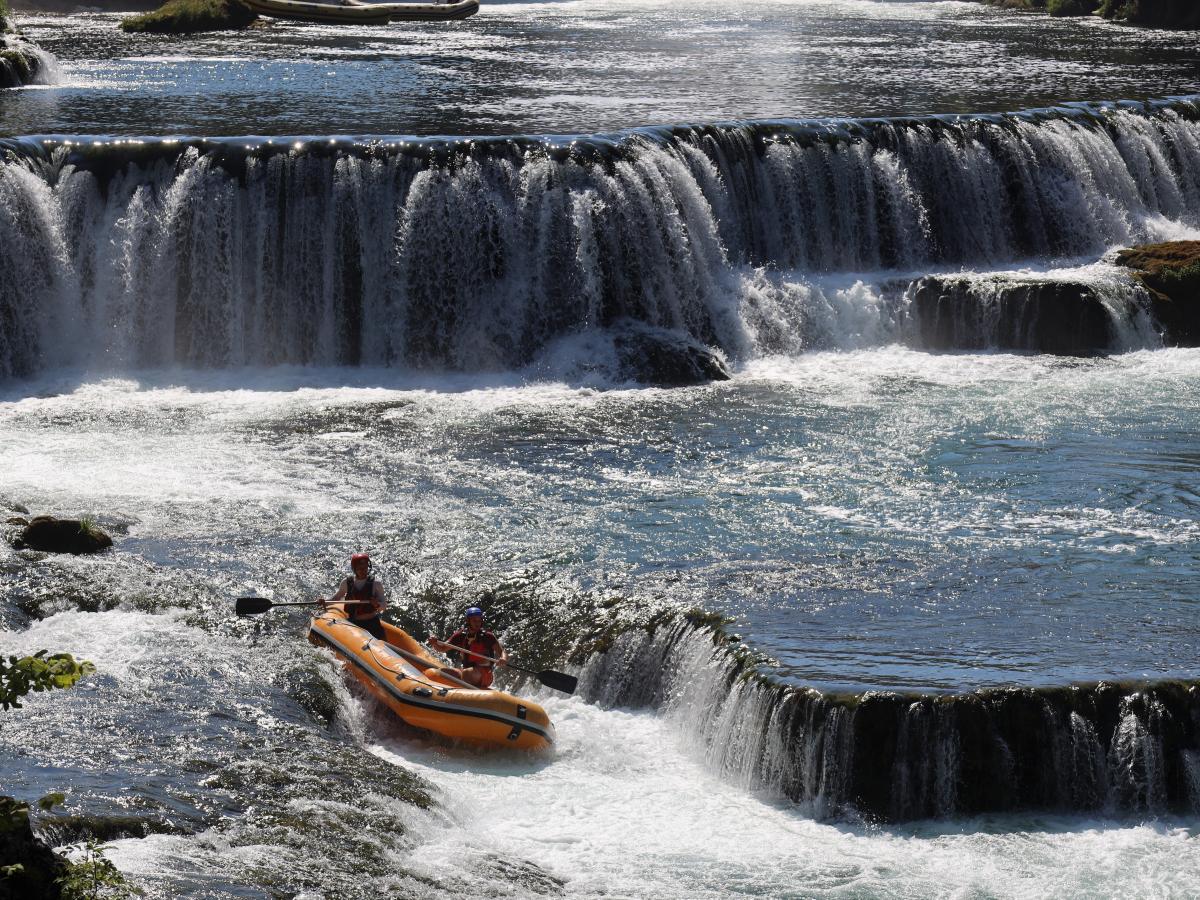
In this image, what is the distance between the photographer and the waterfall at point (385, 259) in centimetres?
2189

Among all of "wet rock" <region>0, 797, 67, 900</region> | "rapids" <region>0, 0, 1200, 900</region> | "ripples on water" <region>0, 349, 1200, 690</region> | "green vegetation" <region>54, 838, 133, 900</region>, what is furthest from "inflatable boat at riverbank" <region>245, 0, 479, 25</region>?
"wet rock" <region>0, 797, 67, 900</region>

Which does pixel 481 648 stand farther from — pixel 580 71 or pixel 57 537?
pixel 580 71

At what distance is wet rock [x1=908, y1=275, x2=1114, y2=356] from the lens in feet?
73.8

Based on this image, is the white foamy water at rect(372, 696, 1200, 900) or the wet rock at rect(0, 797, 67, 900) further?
the white foamy water at rect(372, 696, 1200, 900)

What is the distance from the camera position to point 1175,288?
23.1 m

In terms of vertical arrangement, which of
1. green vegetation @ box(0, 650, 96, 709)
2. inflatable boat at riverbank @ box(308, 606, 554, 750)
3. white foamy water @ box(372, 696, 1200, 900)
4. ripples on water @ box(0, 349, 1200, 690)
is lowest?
white foamy water @ box(372, 696, 1200, 900)

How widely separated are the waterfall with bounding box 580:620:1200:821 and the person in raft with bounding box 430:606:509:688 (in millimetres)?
2401

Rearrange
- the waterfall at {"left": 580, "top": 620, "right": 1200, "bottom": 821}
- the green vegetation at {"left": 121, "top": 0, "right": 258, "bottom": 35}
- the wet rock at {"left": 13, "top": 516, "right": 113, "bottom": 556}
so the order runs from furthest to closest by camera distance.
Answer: the green vegetation at {"left": 121, "top": 0, "right": 258, "bottom": 35} < the wet rock at {"left": 13, "top": 516, "right": 113, "bottom": 556} < the waterfall at {"left": 580, "top": 620, "right": 1200, "bottom": 821}

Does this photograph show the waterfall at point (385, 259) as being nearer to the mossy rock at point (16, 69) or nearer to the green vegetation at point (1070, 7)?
the mossy rock at point (16, 69)

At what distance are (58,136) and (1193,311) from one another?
15.4 m

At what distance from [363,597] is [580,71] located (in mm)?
21695

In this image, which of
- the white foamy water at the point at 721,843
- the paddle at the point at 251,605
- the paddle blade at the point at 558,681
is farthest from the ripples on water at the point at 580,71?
the white foamy water at the point at 721,843

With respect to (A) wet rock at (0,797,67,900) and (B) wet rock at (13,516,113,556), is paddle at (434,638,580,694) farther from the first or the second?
(A) wet rock at (0,797,67,900)

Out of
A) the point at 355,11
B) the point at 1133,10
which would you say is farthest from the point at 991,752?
the point at 1133,10
